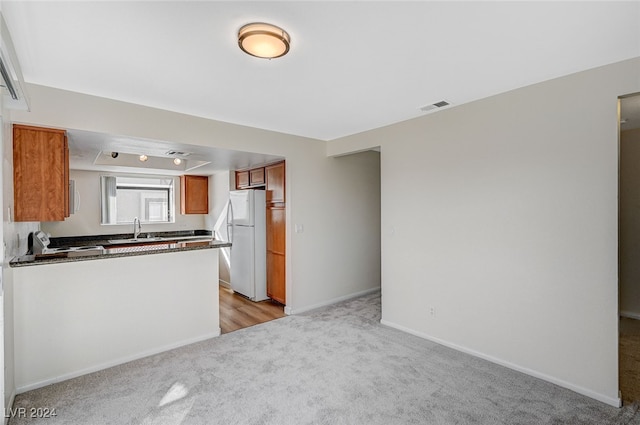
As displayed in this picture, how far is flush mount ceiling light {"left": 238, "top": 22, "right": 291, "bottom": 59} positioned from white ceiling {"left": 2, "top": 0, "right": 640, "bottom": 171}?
0.17 ft

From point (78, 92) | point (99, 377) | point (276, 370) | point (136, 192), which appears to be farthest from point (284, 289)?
point (136, 192)

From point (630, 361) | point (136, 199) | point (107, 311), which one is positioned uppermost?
point (136, 199)

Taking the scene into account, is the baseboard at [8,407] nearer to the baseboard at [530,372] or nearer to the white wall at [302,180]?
the white wall at [302,180]

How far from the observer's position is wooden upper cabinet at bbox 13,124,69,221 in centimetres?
237

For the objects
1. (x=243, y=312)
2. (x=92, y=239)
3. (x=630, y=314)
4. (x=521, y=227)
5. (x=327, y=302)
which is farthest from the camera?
(x=92, y=239)

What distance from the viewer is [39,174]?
2.44m

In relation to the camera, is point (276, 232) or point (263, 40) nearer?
point (263, 40)

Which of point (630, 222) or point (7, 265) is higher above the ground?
point (630, 222)

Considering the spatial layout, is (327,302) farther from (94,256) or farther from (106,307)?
(94,256)

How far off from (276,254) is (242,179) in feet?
5.21

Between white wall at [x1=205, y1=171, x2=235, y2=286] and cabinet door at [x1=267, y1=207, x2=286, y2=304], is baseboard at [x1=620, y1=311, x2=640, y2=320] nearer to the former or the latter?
cabinet door at [x1=267, y1=207, x2=286, y2=304]

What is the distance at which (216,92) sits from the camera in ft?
8.72

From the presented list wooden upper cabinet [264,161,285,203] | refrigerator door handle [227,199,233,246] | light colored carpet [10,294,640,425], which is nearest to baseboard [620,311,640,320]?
light colored carpet [10,294,640,425]

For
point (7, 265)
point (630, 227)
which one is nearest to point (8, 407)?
point (7, 265)
